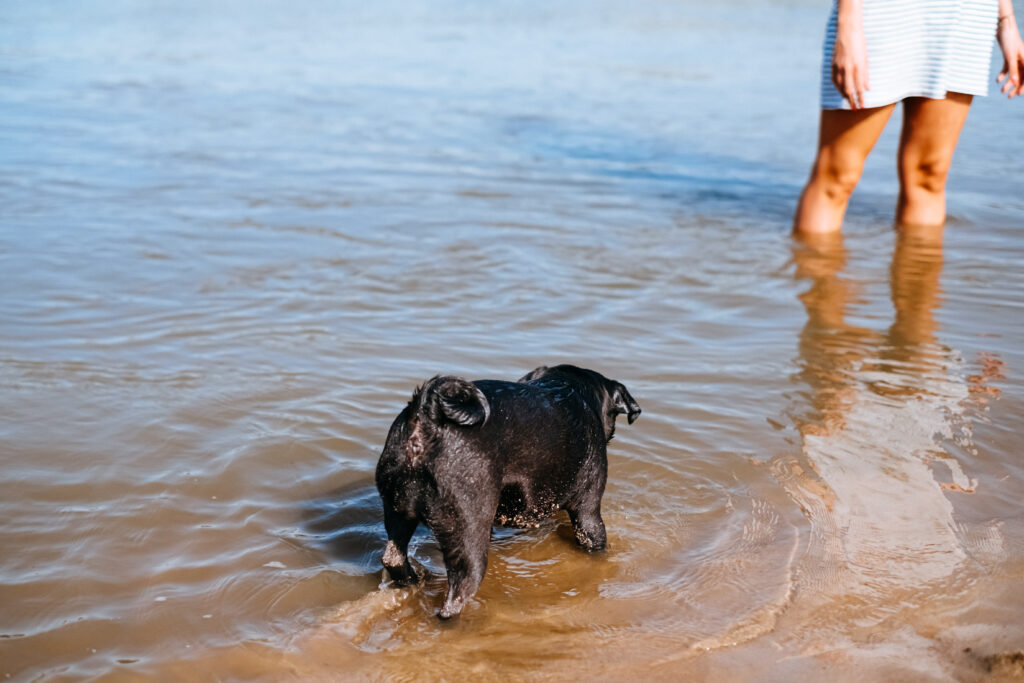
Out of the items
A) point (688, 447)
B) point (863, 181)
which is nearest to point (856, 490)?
point (688, 447)

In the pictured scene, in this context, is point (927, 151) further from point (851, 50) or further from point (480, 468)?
point (480, 468)

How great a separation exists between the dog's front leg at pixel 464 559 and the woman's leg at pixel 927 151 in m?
5.41

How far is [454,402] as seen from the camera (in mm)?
3244

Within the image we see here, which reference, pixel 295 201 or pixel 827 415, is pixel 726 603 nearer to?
pixel 827 415

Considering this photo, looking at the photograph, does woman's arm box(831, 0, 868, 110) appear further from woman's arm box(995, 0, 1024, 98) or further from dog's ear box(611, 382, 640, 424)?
dog's ear box(611, 382, 640, 424)

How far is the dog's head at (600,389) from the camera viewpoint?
4.09 metres

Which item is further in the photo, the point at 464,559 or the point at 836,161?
the point at 836,161

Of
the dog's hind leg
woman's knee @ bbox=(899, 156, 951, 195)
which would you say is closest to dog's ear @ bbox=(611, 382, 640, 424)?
the dog's hind leg

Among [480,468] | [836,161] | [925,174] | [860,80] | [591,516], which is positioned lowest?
[591,516]

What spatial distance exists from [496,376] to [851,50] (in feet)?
11.1

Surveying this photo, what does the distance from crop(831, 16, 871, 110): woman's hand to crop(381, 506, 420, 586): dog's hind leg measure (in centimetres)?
474

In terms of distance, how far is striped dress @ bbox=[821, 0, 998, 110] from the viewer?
22.7ft

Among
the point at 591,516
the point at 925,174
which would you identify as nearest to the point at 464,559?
the point at 591,516

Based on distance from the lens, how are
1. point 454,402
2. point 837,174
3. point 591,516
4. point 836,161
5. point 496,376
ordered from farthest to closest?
1. point 837,174
2. point 836,161
3. point 496,376
4. point 591,516
5. point 454,402
